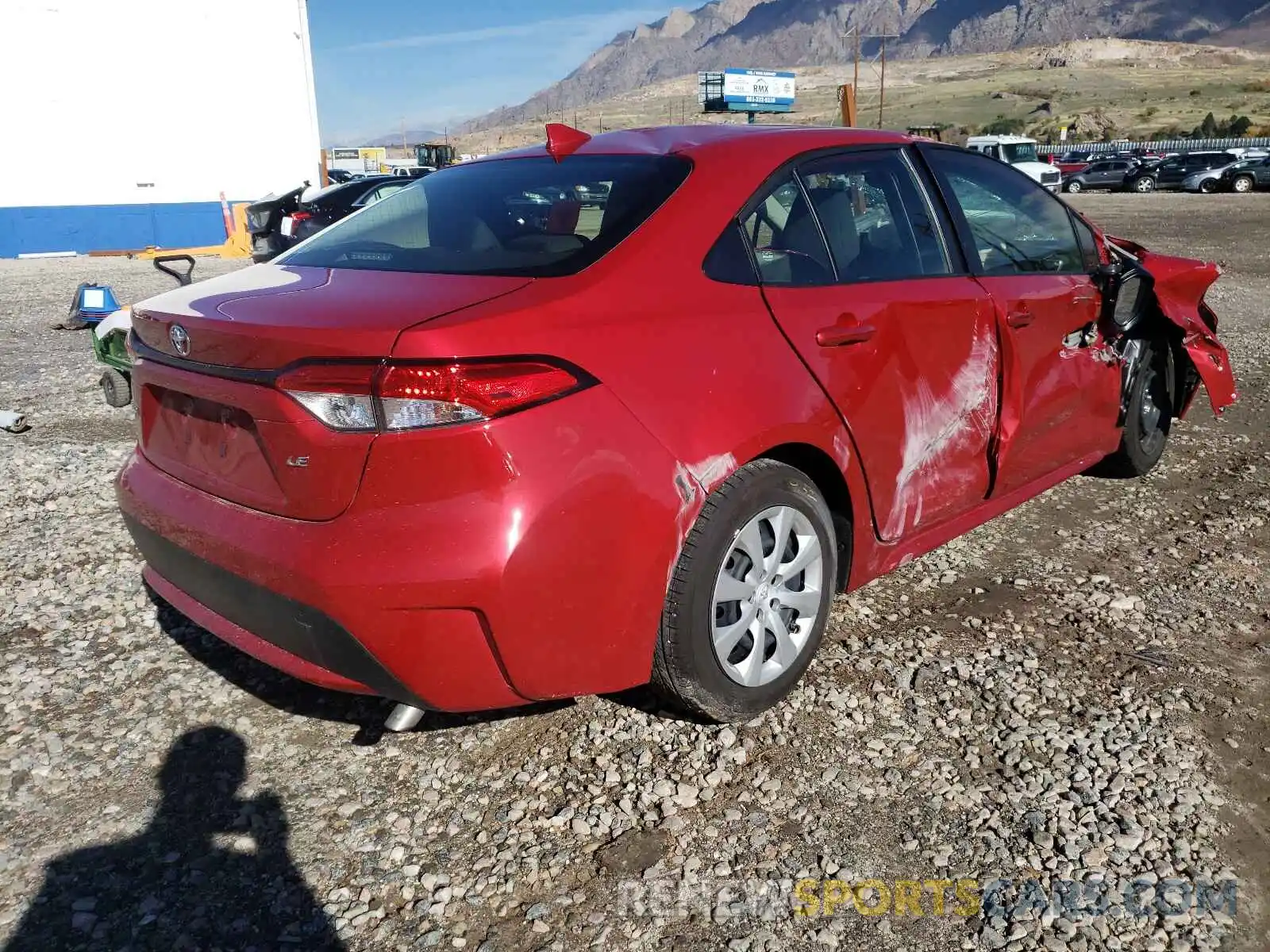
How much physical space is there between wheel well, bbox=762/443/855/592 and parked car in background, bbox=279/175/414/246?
9.85 meters

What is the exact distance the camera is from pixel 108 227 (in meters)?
24.6

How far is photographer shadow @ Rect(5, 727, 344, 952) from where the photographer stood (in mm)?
2102

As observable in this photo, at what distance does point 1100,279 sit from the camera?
13.3ft

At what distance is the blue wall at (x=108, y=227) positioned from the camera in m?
24.0

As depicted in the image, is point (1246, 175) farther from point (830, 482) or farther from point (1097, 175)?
point (830, 482)

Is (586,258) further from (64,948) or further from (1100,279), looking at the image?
(1100,279)

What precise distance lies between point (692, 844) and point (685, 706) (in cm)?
41

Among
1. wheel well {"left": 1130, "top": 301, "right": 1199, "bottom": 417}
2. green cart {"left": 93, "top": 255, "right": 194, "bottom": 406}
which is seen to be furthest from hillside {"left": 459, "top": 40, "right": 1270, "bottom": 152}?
wheel well {"left": 1130, "top": 301, "right": 1199, "bottom": 417}

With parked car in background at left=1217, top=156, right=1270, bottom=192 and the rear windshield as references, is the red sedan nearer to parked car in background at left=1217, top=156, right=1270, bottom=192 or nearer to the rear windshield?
the rear windshield

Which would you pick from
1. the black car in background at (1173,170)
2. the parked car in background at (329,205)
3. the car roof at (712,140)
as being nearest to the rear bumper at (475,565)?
the car roof at (712,140)

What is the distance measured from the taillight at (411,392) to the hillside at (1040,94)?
49.6 m

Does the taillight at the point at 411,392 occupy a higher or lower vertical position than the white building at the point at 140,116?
lower

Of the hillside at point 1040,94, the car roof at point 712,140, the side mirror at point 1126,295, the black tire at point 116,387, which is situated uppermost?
the hillside at point 1040,94

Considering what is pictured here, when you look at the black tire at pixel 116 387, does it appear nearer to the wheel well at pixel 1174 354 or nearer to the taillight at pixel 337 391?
the taillight at pixel 337 391
